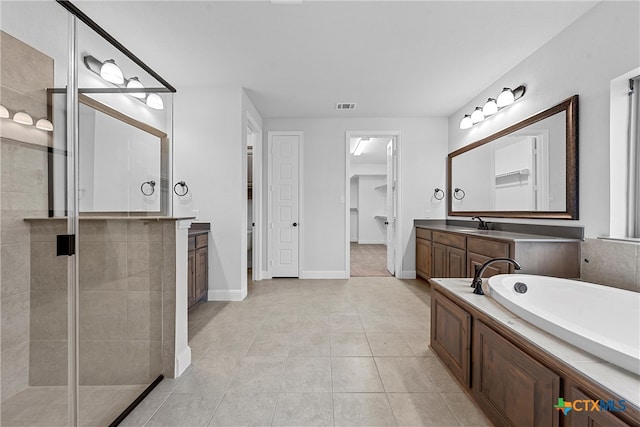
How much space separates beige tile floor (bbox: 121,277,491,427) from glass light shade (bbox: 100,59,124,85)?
71.9 inches

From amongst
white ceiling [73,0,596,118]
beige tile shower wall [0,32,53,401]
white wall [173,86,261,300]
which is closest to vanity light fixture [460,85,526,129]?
white ceiling [73,0,596,118]

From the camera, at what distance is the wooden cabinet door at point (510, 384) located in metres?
1.00

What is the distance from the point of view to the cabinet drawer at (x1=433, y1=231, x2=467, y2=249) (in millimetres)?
2971

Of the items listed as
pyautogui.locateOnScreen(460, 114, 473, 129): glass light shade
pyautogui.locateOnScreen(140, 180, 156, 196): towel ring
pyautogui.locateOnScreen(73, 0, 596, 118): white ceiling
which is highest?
pyautogui.locateOnScreen(73, 0, 596, 118): white ceiling

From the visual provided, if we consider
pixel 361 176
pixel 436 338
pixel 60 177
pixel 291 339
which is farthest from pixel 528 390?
pixel 361 176

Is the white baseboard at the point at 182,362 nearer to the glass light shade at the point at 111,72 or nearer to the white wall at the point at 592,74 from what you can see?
the glass light shade at the point at 111,72

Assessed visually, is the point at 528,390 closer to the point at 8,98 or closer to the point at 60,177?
the point at 60,177

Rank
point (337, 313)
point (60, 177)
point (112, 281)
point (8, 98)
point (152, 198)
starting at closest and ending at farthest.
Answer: point (8, 98) → point (60, 177) → point (112, 281) → point (152, 198) → point (337, 313)

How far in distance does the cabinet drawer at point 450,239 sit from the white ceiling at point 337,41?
1738 mm

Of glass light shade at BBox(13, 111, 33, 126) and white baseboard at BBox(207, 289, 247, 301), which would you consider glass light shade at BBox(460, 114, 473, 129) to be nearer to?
white baseboard at BBox(207, 289, 247, 301)

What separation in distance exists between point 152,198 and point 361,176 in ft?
26.1

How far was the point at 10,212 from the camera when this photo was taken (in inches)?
42.4

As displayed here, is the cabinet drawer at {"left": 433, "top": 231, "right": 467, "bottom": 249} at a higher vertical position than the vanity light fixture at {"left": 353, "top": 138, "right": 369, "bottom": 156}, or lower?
lower

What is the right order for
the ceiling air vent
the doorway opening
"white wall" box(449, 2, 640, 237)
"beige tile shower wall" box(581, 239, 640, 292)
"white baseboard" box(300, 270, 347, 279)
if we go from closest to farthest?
"beige tile shower wall" box(581, 239, 640, 292), "white wall" box(449, 2, 640, 237), the ceiling air vent, "white baseboard" box(300, 270, 347, 279), the doorway opening
